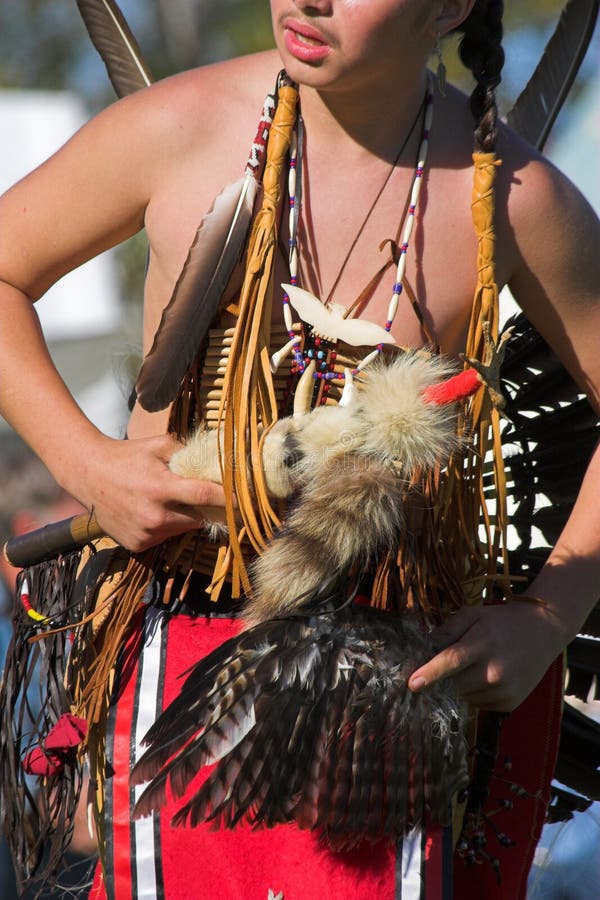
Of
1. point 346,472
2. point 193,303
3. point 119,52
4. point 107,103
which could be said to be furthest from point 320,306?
point 107,103

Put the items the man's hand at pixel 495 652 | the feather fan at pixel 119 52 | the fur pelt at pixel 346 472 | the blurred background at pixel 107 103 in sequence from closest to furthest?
the fur pelt at pixel 346 472
the man's hand at pixel 495 652
the feather fan at pixel 119 52
the blurred background at pixel 107 103

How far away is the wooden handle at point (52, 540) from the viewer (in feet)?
5.48

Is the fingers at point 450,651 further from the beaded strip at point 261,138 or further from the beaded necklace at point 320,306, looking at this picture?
the beaded strip at point 261,138

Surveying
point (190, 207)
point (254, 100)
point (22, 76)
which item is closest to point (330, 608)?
point (190, 207)

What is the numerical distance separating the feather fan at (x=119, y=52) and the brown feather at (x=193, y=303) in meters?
0.70

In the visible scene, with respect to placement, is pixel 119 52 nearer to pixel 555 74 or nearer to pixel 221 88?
pixel 221 88

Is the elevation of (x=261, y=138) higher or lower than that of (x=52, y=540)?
higher

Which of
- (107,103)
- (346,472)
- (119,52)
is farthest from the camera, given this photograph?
(107,103)

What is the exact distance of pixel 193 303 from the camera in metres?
1.52

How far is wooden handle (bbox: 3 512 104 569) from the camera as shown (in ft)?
5.48

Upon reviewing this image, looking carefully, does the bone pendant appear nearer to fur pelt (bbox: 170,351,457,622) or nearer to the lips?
fur pelt (bbox: 170,351,457,622)

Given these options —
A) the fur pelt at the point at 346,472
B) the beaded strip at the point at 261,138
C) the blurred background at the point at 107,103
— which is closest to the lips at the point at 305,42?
the beaded strip at the point at 261,138

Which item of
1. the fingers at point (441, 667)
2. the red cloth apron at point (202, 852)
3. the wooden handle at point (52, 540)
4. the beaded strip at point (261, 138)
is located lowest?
the red cloth apron at point (202, 852)

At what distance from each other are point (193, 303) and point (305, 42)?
1.22 ft
